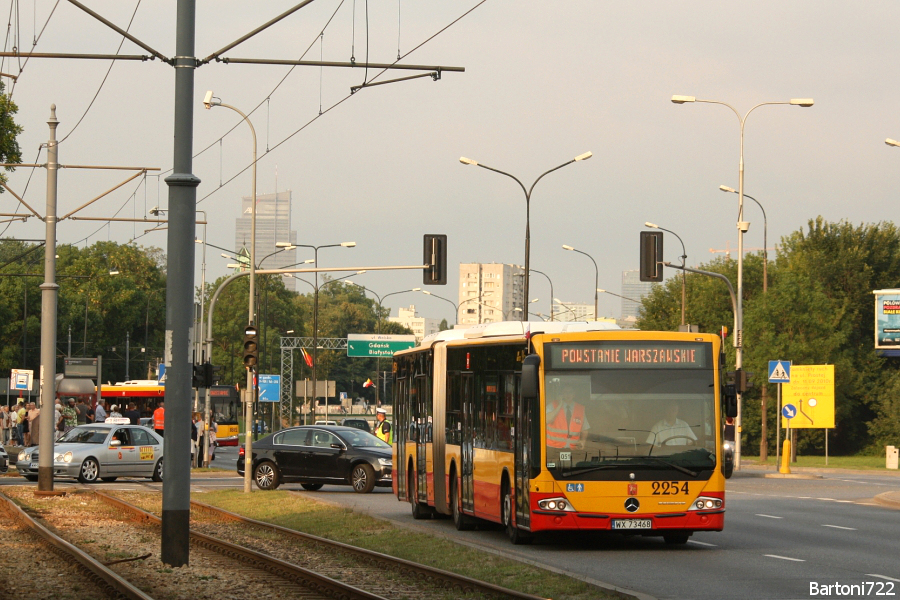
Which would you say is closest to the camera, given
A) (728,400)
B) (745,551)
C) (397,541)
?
(745,551)

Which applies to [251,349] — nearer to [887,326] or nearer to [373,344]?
[887,326]

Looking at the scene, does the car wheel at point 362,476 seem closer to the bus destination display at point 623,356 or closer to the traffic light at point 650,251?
the traffic light at point 650,251

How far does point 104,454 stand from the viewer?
112 feet

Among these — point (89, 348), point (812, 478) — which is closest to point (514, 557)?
point (812, 478)

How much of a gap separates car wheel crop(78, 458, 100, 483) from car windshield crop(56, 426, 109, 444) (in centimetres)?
55

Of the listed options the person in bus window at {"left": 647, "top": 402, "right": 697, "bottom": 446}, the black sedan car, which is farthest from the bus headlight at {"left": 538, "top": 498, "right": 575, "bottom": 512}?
the black sedan car

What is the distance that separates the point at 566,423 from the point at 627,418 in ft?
2.48

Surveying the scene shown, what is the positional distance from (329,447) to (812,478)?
15364mm

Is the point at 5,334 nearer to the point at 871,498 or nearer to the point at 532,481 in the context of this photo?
the point at 871,498

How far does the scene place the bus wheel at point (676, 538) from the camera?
18203 millimetres

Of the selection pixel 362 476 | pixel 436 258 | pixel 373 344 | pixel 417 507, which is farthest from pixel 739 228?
pixel 373 344

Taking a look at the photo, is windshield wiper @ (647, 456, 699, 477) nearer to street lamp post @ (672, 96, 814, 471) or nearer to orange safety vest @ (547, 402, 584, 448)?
orange safety vest @ (547, 402, 584, 448)

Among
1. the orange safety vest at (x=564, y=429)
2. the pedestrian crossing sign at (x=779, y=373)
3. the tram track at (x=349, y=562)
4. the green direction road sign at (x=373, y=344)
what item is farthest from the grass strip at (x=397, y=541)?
the green direction road sign at (x=373, y=344)

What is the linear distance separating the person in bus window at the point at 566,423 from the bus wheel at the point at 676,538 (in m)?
2.18
